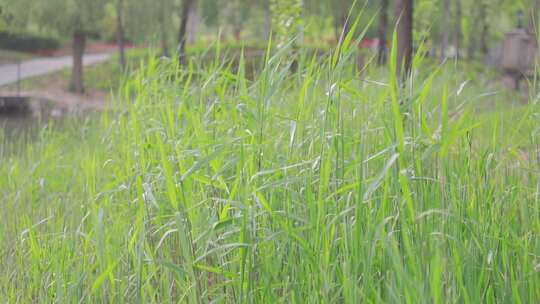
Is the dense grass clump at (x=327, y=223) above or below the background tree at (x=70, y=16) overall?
below

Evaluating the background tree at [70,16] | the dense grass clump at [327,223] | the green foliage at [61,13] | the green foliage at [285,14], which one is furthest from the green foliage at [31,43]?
the dense grass clump at [327,223]

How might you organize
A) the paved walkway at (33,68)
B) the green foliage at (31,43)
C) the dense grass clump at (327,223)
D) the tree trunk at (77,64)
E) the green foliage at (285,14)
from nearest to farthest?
the dense grass clump at (327,223)
the green foliage at (285,14)
the tree trunk at (77,64)
the paved walkway at (33,68)
the green foliage at (31,43)

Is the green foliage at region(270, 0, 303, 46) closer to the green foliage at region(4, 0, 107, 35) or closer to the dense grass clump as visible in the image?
the dense grass clump

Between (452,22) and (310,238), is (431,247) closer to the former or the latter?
(310,238)

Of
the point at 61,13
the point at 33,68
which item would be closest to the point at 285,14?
the point at 61,13

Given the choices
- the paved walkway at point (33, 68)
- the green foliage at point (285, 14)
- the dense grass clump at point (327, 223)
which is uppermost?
the green foliage at point (285, 14)

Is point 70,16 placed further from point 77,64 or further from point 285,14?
point 285,14

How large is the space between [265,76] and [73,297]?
3.36 ft

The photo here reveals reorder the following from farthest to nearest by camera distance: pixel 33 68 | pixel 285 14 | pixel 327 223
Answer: pixel 33 68, pixel 285 14, pixel 327 223

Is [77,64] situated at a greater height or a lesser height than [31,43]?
lesser

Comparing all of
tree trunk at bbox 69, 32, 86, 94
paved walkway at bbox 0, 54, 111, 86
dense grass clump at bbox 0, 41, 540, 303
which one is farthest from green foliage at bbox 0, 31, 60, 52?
dense grass clump at bbox 0, 41, 540, 303

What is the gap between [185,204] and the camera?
2.56m

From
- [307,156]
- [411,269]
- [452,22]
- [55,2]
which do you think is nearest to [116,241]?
[307,156]

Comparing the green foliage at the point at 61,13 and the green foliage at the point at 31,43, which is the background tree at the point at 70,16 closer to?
the green foliage at the point at 61,13
